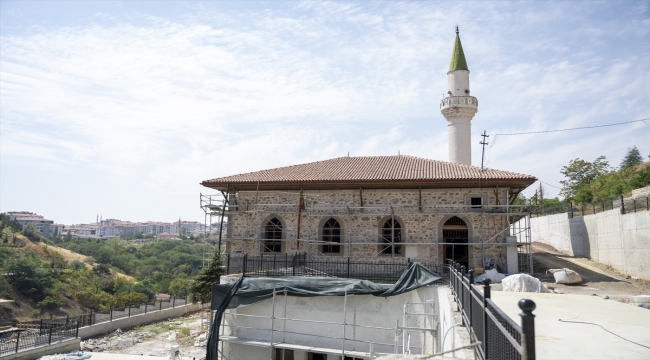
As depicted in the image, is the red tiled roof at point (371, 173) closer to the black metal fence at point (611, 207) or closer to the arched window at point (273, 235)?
the arched window at point (273, 235)

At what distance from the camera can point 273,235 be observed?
20.9 meters

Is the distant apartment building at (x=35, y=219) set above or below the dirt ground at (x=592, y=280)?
above

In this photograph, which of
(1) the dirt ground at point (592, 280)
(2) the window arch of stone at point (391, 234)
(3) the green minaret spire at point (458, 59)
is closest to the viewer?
(1) the dirt ground at point (592, 280)

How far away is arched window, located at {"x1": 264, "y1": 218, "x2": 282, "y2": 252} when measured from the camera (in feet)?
68.2

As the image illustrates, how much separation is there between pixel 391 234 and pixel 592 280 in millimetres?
7438

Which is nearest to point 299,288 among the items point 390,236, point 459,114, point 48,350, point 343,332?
point 343,332

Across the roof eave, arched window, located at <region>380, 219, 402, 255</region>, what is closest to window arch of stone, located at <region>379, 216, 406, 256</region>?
arched window, located at <region>380, 219, 402, 255</region>

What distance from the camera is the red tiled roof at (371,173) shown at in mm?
18266

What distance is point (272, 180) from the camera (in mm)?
20297

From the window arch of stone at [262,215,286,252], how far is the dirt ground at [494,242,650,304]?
962 centimetres

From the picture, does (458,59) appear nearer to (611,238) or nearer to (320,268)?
(611,238)

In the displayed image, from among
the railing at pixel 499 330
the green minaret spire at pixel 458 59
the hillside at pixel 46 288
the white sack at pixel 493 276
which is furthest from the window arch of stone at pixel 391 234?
the hillside at pixel 46 288

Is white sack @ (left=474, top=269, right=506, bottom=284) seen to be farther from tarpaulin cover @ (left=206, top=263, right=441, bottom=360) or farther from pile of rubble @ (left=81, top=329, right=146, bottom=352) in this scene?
pile of rubble @ (left=81, top=329, right=146, bottom=352)

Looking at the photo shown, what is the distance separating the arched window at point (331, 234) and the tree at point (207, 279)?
18.8ft
